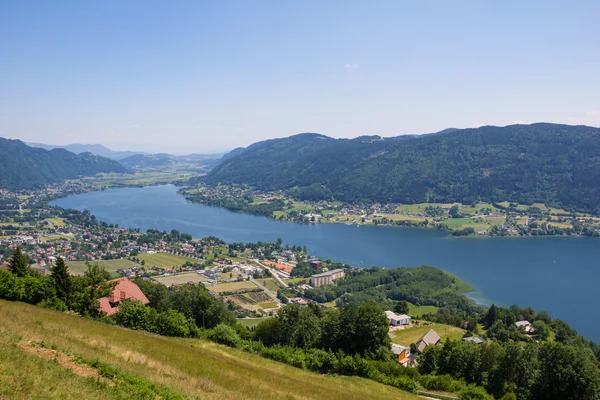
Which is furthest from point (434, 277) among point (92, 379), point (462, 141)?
point (462, 141)

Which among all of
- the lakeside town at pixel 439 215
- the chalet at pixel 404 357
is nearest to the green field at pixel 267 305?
the chalet at pixel 404 357

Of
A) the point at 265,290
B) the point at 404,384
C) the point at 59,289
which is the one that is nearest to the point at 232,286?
the point at 265,290

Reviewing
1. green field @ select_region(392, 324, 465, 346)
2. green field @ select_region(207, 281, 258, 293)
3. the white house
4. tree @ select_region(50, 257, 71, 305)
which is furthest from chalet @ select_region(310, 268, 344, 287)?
tree @ select_region(50, 257, 71, 305)

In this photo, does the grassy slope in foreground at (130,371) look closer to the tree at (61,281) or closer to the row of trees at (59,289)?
the row of trees at (59,289)

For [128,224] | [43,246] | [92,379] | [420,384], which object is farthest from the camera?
[128,224]

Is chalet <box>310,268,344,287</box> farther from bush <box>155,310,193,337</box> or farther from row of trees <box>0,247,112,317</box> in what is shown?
bush <box>155,310,193,337</box>

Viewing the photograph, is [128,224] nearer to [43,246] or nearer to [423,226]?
[43,246]
